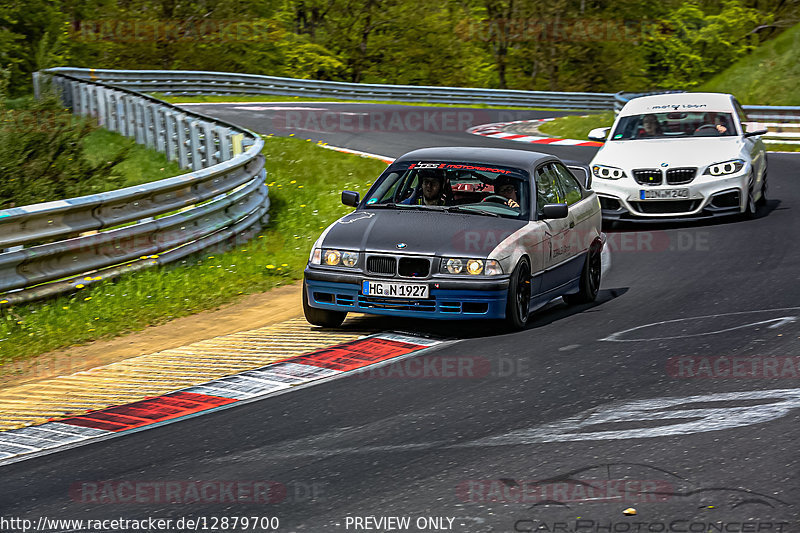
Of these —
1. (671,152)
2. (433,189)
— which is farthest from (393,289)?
(671,152)

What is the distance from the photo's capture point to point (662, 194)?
570 inches

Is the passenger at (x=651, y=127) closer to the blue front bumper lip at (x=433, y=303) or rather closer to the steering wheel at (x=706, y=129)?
the steering wheel at (x=706, y=129)

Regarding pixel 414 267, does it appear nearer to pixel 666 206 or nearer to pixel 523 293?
pixel 523 293

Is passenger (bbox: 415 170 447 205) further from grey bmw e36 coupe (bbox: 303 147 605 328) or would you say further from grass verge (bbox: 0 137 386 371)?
grass verge (bbox: 0 137 386 371)

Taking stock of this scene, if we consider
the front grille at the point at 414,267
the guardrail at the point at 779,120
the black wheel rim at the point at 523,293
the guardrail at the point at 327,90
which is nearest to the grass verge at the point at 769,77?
the guardrail at the point at 327,90

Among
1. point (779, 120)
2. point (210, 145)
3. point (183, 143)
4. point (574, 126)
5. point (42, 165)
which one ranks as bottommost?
point (574, 126)

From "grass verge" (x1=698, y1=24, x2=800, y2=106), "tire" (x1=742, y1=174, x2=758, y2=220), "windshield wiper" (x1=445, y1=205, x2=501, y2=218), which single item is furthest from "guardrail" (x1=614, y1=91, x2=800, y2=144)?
"windshield wiper" (x1=445, y1=205, x2=501, y2=218)

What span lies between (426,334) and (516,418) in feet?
8.97

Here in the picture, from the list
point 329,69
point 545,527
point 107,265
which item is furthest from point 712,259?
point 329,69

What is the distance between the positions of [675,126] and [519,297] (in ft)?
25.0

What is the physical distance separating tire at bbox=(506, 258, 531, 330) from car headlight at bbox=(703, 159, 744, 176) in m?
6.12

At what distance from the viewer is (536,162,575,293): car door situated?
9.74 meters

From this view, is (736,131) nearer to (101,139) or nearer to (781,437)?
(781,437)

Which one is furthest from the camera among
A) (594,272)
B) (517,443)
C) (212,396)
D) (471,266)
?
(594,272)
